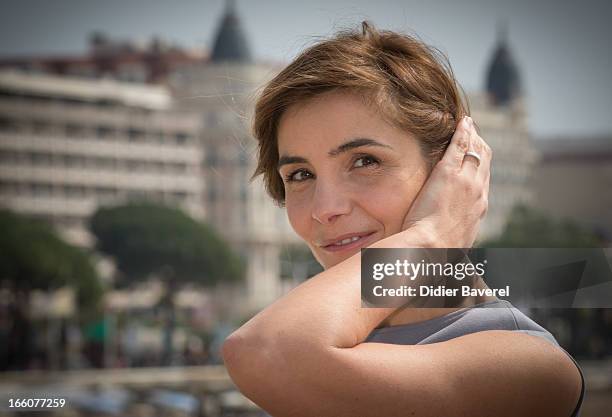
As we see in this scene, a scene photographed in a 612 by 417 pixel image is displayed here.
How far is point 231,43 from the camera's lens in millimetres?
42844

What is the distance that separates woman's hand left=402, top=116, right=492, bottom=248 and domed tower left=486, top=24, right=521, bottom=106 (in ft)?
149

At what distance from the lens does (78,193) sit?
3409 centimetres

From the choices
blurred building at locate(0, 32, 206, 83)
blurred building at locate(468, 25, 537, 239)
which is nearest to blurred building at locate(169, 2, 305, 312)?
blurred building at locate(0, 32, 206, 83)

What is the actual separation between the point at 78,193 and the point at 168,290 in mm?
4611

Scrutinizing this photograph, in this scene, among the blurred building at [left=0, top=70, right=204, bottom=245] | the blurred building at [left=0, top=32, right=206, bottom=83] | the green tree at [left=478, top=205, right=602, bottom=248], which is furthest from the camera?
the blurred building at [left=0, top=32, right=206, bottom=83]

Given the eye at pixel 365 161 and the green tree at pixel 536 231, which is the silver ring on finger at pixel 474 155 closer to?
the eye at pixel 365 161

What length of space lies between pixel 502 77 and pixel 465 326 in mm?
47024

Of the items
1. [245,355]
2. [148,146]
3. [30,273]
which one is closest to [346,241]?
[245,355]

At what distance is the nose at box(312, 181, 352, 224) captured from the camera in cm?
69

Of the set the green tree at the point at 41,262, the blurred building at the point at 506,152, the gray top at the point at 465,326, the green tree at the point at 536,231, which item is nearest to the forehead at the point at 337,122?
the gray top at the point at 465,326

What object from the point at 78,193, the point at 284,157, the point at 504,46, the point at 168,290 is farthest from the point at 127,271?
the point at 284,157

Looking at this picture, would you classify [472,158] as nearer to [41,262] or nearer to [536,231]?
[41,262]

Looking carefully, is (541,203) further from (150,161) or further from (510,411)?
(510,411)

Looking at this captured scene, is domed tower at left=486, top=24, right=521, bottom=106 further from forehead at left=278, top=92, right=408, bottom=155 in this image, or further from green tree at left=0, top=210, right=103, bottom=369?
forehead at left=278, top=92, right=408, bottom=155
